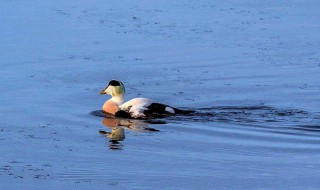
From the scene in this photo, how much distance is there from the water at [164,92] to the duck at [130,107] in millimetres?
175

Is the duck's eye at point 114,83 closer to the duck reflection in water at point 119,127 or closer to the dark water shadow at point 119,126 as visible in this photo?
the dark water shadow at point 119,126

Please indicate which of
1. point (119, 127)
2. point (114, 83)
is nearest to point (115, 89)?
point (114, 83)

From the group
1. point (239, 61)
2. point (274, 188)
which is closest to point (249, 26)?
point (239, 61)

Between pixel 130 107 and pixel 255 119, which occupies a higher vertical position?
pixel 130 107

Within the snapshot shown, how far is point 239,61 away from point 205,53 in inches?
34.5

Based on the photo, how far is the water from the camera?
11.8m

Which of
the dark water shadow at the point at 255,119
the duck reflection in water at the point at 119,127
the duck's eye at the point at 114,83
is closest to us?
the duck reflection in water at the point at 119,127

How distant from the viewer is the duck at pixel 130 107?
1535cm

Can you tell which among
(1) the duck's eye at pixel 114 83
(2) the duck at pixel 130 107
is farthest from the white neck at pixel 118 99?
(1) the duck's eye at pixel 114 83

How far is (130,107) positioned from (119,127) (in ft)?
Result: 2.29

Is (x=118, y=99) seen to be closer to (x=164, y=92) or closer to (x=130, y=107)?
(x=130, y=107)

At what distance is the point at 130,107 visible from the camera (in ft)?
51.4

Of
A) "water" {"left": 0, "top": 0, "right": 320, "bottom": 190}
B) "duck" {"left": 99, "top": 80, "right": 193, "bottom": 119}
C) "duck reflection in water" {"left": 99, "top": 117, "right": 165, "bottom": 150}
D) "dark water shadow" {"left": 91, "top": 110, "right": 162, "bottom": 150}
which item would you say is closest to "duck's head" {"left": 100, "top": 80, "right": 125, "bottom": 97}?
"duck" {"left": 99, "top": 80, "right": 193, "bottom": 119}

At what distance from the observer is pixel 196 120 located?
49.0 ft
